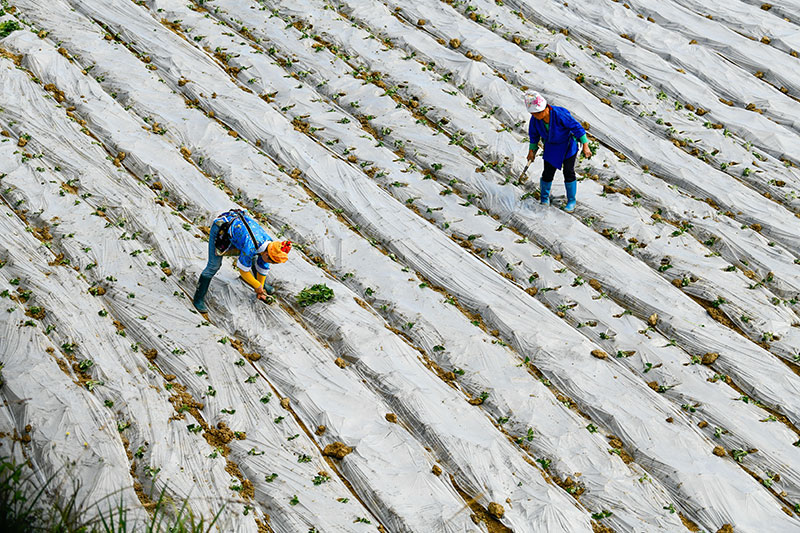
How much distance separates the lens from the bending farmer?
727 cm

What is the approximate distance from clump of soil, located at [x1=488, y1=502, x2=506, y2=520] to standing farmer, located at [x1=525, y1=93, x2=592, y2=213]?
415 cm

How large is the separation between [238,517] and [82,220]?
167 inches

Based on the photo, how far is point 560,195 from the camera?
9539mm

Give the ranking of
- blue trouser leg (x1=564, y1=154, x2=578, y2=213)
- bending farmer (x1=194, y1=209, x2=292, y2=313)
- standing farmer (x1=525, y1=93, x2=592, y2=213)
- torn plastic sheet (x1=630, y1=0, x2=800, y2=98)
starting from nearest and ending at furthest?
bending farmer (x1=194, y1=209, x2=292, y2=313) → standing farmer (x1=525, y1=93, x2=592, y2=213) → blue trouser leg (x1=564, y1=154, x2=578, y2=213) → torn plastic sheet (x1=630, y1=0, x2=800, y2=98)

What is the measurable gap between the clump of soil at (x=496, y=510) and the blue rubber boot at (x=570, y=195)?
4093 millimetres

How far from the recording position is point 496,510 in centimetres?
636

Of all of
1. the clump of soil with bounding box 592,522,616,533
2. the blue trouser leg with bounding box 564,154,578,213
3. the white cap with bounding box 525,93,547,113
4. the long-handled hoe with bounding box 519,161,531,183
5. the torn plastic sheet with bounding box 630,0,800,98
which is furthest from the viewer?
the torn plastic sheet with bounding box 630,0,800,98

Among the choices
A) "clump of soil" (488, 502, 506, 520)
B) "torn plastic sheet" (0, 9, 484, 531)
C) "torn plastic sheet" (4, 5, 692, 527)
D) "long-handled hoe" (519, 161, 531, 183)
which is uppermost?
"long-handled hoe" (519, 161, 531, 183)

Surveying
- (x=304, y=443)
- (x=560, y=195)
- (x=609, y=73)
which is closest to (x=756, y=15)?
(x=609, y=73)

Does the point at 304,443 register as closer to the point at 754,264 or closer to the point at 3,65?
the point at 754,264

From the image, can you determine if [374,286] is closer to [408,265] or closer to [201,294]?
[408,265]

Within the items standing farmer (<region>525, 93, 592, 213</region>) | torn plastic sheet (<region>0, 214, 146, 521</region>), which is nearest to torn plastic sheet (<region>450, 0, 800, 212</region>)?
standing farmer (<region>525, 93, 592, 213</region>)

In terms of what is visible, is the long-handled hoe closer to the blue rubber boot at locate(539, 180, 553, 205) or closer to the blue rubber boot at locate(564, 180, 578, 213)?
the blue rubber boot at locate(539, 180, 553, 205)

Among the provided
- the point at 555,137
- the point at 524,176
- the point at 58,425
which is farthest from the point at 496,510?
the point at 524,176
